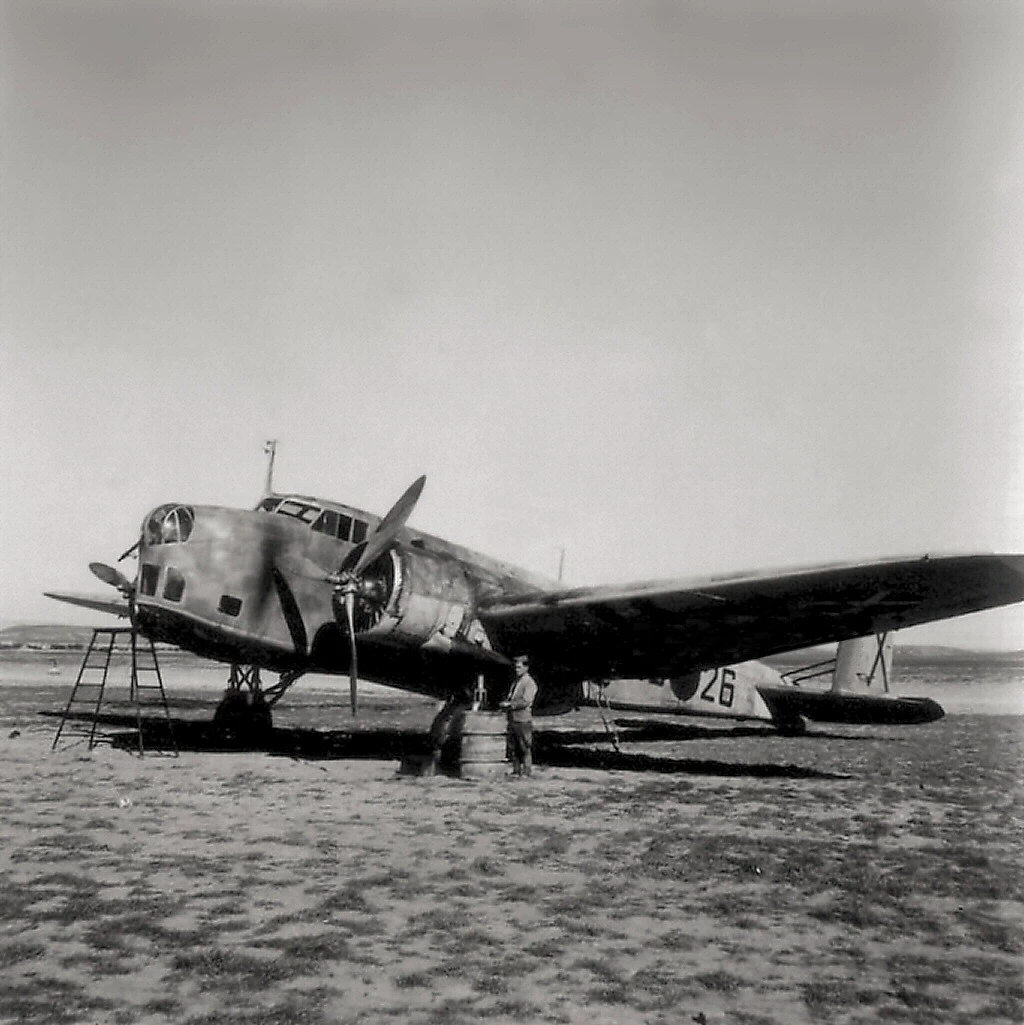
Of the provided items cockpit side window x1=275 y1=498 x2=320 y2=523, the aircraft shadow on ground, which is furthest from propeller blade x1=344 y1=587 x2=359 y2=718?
cockpit side window x1=275 y1=498 x2=320 y2=523

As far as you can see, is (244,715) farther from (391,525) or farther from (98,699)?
(391,525)

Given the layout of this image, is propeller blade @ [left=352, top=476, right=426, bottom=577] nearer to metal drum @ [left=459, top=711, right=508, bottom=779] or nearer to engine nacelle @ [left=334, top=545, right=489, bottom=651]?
engine nacelle @ [left=334, top=545, right=489, bottom=651]

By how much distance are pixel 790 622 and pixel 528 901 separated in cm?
713

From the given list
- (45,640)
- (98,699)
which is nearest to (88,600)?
(98,699)

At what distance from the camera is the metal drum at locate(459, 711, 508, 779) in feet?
41.0

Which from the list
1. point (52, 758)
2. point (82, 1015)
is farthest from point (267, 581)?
point (82, 1015)

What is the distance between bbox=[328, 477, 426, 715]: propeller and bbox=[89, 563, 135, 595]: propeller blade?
2.58m

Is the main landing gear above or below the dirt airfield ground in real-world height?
above

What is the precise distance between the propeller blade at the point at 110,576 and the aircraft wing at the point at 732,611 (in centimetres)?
461

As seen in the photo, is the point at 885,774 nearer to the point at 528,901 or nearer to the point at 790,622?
the point at 790,622

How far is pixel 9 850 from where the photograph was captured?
770 centimetres

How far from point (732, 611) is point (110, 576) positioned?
793 cm

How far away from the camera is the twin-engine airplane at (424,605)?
11938 mm

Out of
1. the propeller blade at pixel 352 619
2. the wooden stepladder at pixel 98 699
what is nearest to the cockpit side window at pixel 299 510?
the propeller blade at pixel 352 619
